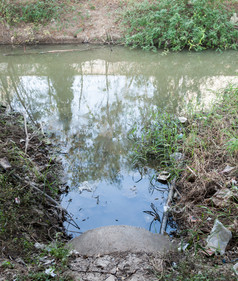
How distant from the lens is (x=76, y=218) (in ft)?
8.50

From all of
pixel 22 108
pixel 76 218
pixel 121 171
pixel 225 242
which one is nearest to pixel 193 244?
pixel 225 242

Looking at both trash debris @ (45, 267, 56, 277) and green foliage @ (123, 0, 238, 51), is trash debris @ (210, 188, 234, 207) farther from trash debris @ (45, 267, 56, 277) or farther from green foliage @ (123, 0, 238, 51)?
green foliage @ (123, 0, 238, 51)

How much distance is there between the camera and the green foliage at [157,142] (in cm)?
334

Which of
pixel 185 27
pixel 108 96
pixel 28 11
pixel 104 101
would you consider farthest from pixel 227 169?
pixel 28 11

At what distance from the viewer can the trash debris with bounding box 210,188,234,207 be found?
89.8 inches

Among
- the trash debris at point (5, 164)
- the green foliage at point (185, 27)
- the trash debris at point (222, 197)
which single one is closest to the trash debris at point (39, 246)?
the trash debris at point (5, 164)

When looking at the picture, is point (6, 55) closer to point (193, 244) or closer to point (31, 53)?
point (31, 53)

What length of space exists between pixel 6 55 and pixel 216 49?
6514mm

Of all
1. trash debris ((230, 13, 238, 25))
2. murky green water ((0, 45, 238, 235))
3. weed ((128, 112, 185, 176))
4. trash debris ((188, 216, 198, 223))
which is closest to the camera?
trash debris ((188, 216, 198, 223))

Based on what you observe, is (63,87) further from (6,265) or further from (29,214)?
(6,265)

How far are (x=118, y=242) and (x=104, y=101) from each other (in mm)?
3337

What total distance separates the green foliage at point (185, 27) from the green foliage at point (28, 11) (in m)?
→ 3.19

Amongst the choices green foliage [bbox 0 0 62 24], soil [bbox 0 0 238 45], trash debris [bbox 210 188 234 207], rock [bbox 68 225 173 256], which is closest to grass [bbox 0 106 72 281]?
rock [bbox 68 225 173 256]

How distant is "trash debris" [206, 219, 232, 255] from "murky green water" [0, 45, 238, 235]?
Answer: 2.08 ft
